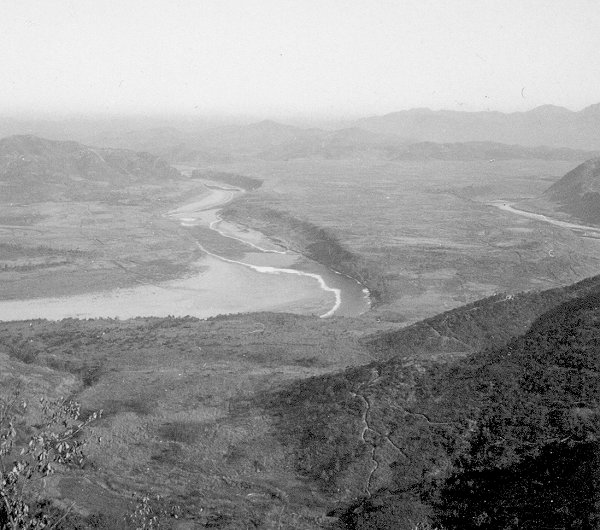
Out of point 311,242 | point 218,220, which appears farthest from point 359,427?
point 218,220

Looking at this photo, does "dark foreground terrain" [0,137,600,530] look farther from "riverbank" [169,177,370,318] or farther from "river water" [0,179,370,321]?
"river water" [0,179,370,321]

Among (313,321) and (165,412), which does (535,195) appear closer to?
(313,321)

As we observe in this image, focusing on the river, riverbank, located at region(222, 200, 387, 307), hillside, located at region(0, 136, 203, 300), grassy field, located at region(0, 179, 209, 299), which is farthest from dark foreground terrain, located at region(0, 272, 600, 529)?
the river

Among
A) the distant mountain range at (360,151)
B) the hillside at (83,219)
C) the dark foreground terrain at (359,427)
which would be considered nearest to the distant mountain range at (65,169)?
the hillside at (83,219)

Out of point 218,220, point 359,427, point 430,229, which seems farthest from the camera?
point 218,220

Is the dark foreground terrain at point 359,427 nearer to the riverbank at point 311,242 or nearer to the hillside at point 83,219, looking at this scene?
the riverbank at point 311,242

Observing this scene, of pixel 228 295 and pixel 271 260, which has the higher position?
pixel 271 260

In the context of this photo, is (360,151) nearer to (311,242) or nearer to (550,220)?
(550,220)

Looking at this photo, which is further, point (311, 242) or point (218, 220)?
point (218, 220)

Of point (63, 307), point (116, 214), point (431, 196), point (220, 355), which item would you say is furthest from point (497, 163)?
point (220, 355)
